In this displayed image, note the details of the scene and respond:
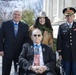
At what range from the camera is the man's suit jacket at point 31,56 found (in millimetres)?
5716

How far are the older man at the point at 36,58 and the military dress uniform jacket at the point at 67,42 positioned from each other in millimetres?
550

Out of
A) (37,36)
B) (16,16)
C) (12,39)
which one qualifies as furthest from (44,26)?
(12,39)

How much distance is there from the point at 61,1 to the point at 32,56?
28347mm

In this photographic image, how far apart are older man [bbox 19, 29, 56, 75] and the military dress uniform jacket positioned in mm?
550

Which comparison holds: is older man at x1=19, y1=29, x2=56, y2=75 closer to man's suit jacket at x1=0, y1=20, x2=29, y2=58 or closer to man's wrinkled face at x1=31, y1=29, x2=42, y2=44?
man's wrinkled face at x1=31, y1=29, x2=42, y2=44

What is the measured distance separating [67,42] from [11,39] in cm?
117

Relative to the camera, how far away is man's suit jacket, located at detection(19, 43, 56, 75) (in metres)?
5.72

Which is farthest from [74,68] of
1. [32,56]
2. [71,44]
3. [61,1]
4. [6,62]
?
[61,1]

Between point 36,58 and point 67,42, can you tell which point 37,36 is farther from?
point 67,42

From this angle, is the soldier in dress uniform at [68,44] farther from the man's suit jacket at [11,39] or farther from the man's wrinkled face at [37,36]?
the man's suit jacket at [11,39]

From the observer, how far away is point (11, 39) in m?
6.25

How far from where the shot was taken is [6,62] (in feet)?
20.9

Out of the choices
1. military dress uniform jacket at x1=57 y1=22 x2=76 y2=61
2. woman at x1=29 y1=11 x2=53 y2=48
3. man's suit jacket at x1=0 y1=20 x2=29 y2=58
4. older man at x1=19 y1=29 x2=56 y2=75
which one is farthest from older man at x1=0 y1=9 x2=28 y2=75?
military dress uniform jacket at x1=57 y1=22 x2=76 y2=61

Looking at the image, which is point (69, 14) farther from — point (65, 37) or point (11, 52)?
point (11, 52)
